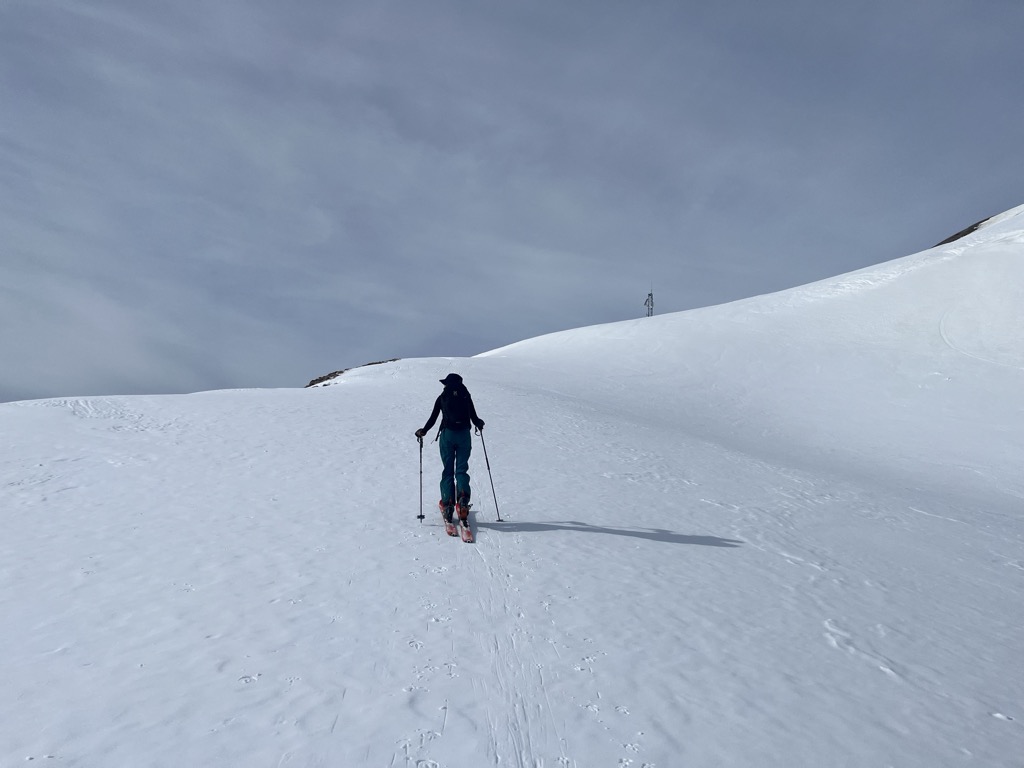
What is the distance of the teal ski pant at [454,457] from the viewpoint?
10.3m

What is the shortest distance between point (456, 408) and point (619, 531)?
11.0 feet

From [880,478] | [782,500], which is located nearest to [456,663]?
[782,500]

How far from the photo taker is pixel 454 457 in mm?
10648

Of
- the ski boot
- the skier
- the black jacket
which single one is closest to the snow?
the ski boot

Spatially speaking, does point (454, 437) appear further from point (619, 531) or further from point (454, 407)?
point (619, 531)

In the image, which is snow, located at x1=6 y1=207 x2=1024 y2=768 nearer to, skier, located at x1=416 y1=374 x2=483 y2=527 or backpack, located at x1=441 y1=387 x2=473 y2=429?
skier, located at x1=416 y1=374 x2=483 y2=527

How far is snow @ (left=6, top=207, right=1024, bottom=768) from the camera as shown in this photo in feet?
16.0

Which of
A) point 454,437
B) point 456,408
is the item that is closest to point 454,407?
point 456,408

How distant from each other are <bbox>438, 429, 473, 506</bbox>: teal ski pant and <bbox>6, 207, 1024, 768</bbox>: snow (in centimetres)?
72

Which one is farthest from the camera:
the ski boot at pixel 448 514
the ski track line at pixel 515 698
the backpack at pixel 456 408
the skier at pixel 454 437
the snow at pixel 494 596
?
the backpack at pixel 456 408

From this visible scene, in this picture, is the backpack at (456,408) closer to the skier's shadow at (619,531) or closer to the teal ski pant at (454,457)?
the teal ski pant at (454,457)

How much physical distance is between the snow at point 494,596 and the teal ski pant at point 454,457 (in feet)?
2.37

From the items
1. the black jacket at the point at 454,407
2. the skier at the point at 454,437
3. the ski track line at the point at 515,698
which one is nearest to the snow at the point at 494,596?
the ski track line at the point at 515,698

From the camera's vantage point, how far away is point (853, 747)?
16.1 ft
